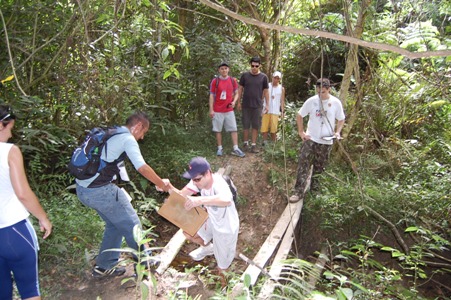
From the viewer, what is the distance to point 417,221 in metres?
5.66

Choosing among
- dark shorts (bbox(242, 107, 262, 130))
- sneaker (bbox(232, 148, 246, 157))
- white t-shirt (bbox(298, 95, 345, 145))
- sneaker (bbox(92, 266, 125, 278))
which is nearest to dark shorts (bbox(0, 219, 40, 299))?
sneaker (bbox(92, 266, 125, 278))

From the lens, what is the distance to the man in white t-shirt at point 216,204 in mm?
3490

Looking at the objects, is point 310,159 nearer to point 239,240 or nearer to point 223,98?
point 239,240

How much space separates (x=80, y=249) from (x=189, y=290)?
4.60 feet

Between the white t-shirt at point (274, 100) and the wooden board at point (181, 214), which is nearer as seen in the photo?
the wooden board at point (181, 214)

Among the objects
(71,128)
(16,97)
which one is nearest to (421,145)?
(71,128)

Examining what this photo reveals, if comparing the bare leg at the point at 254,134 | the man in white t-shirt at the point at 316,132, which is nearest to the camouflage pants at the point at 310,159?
the man in white t-shirt at the point at 316,132

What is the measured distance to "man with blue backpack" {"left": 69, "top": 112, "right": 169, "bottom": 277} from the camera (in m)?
3.41

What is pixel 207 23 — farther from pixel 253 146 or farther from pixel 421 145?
pixel 421 145

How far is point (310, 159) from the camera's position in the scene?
6094 mm

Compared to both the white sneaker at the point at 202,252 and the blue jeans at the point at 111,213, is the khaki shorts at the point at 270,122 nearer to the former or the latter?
the white sneaker at the point at 202,252

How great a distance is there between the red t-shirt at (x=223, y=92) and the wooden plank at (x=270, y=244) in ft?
7.36

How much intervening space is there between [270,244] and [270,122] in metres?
3.36

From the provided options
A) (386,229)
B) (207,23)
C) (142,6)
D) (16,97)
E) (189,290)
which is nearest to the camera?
(189,290)
